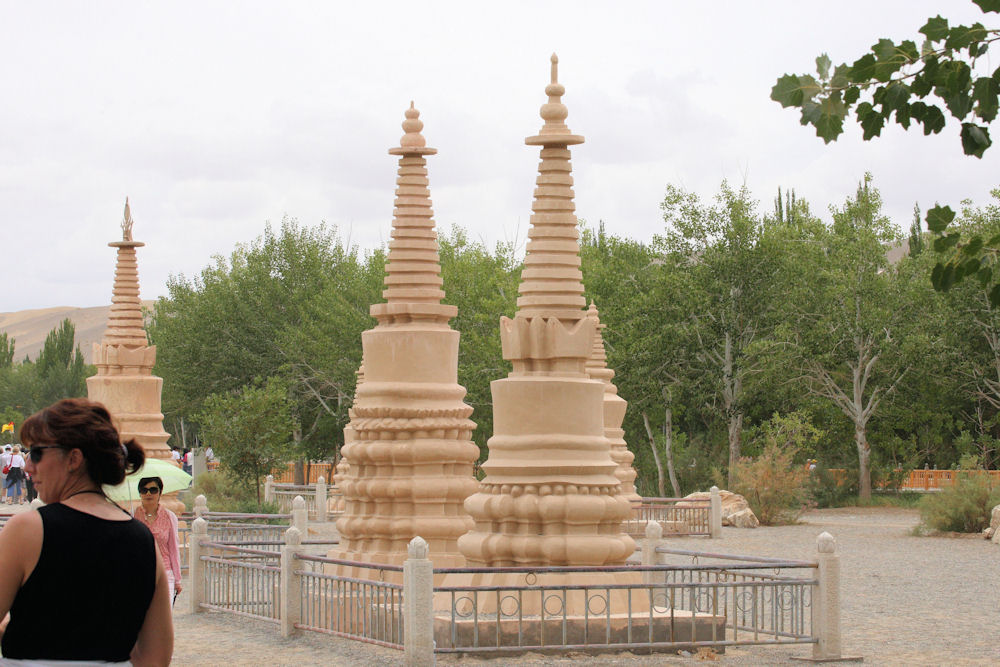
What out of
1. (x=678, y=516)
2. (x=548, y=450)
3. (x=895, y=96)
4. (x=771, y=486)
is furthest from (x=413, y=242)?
(x=771, y=486)

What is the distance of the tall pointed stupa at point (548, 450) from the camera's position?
45.1 feet

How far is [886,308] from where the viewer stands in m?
43.4

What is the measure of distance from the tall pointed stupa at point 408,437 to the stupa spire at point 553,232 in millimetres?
2714

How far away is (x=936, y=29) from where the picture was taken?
680 cm

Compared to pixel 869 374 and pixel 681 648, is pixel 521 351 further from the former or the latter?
pixel 869 374

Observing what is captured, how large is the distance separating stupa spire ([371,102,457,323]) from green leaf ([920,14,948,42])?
10927mm

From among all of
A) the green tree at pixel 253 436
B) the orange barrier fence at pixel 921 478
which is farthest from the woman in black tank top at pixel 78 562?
the orange barrier fence at pixel 921 478

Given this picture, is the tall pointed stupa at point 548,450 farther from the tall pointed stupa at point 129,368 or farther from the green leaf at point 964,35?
the tall pointed stupa at point 129,368

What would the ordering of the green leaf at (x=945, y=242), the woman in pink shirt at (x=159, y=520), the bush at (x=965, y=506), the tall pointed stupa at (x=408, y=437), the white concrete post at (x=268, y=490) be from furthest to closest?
1. the white concrete post at (x=268, y=490)
2. the bush at (x=965, y=506)
3. the tall pointed stupa at (x=408, y=437)
4. the woman in pink shirt at (x=159, y=520)
5. the green leaf at (x=945, y=242)

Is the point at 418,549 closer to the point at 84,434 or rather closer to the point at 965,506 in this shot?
the point at 84,434

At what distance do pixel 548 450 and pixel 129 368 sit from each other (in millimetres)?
11998

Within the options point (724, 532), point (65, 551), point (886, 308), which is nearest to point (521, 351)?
point (65, 551)

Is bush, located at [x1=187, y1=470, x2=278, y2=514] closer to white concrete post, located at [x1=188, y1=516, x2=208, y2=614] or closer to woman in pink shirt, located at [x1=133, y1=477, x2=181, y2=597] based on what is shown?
white concrete post, located at [x1=188, y1=516, x2=208, y2=614]

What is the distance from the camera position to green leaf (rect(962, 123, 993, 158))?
22.6ft
